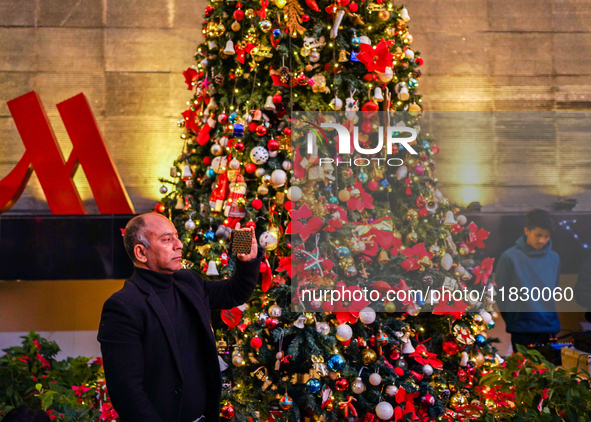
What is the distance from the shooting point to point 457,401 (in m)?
2.72

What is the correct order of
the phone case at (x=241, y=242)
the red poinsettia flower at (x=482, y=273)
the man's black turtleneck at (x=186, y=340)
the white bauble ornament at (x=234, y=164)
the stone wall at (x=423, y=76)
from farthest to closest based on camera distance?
the stone wall at (x=423, y=76), the red poinsettia flower at (x=482, y=273), the white bauble ornament at (x=234, y=164), the phone case at (x=241, y=242), the man's black turtleneck at (x=186, y=340)

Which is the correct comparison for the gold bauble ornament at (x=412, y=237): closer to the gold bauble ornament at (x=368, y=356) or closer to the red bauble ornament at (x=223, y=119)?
the gold bauble ornament at (x=368, y=356)

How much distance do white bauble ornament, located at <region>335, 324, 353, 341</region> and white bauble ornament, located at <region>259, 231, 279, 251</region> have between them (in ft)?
1.91

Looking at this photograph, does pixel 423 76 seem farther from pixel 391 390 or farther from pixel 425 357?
pixel 391 390

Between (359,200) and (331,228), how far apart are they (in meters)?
0.27

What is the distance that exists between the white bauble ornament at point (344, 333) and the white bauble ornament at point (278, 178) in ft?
2.86

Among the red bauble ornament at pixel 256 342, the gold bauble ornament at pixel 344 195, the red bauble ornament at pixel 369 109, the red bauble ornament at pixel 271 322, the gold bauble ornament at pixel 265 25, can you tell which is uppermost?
the gold bauble ornament at pixel 265 25

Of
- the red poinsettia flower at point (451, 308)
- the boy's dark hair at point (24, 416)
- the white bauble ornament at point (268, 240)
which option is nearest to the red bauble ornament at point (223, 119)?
the white bauble ornament at point (268, 240)

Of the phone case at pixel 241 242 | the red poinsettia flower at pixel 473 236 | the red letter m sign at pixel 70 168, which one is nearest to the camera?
the phone case at pixel 241 242

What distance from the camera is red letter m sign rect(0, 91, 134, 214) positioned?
4.48m

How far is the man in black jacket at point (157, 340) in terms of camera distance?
1.56m

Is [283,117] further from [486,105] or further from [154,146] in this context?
[486,105]

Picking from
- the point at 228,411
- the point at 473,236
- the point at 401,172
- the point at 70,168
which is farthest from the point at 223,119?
the point at 70,168

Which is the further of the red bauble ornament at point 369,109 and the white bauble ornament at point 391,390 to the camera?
the red bauble ornament at point 369,109
